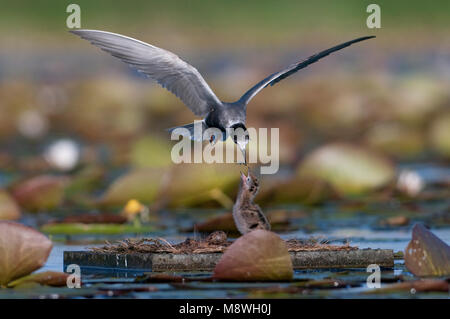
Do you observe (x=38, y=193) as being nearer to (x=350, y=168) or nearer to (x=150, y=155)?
(x=150, y=155)

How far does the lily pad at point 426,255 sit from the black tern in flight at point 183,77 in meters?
1.56

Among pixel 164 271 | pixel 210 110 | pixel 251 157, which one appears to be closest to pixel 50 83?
pixel 251 157

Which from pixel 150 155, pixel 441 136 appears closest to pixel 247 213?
pixel 150 155

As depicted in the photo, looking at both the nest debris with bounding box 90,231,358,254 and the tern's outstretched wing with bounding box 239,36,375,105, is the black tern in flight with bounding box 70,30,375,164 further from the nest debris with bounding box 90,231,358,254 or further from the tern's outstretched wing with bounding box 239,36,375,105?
the nest debris with bounding box 90,231,358,254

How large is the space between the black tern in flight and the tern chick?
0.51 m

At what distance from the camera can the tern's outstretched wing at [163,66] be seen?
776cm

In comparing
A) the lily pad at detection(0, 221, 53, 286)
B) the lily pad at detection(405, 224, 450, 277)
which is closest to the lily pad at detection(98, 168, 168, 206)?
the lily pad at detection(0, 221, 53, 286)

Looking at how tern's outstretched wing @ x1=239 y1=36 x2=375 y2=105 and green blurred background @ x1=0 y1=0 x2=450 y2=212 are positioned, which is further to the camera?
green blurred background @ x1=0 y1=0 x2=450 y2=212

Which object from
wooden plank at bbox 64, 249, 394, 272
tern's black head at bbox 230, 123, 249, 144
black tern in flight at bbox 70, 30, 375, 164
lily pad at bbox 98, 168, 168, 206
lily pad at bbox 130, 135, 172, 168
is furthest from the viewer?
lily pad at bbox 130, 135, 172, 168

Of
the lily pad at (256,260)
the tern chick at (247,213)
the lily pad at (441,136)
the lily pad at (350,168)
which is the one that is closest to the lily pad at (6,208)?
the tern chick at (247,213)

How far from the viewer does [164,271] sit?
6.80 meters

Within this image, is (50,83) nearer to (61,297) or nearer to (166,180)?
(166,180)

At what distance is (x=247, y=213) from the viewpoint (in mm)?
7094

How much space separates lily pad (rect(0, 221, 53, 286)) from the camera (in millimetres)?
6246
